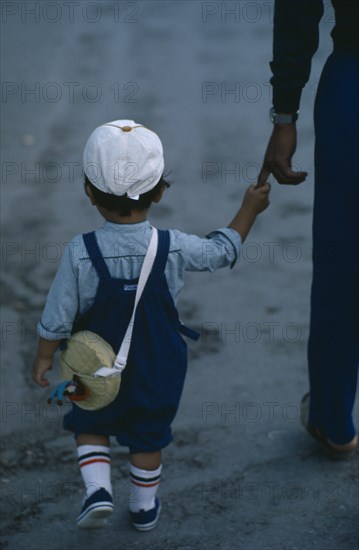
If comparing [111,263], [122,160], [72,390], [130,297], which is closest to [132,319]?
[130,297]

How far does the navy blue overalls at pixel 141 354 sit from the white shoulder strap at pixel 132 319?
2cm

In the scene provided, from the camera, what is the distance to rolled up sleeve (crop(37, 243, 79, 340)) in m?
2.60

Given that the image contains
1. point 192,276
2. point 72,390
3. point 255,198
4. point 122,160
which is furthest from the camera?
point 192,276

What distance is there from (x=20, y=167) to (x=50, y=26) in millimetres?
3432

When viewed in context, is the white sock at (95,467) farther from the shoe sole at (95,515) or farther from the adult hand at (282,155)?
the adult hand at (282,155)

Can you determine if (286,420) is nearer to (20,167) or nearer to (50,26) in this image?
(20,167)

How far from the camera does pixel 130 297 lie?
261cm

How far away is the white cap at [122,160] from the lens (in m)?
2.54

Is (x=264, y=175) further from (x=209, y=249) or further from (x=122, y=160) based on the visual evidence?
(x=122, y=160)

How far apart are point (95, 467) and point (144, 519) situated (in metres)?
0.23

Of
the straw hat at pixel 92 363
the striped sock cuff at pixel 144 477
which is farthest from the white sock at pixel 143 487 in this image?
the straw hat at pixel 92 363

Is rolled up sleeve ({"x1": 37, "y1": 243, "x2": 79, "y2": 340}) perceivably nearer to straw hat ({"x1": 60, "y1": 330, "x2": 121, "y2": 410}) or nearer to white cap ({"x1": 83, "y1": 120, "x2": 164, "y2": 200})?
straw hat ({"x1": 60, "y1": 330, "x2": 121, "y2": 410})

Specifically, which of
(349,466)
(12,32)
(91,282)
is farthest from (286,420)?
(12,32)

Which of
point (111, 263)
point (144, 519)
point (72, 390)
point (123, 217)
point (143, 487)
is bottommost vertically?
point (144, 519)
